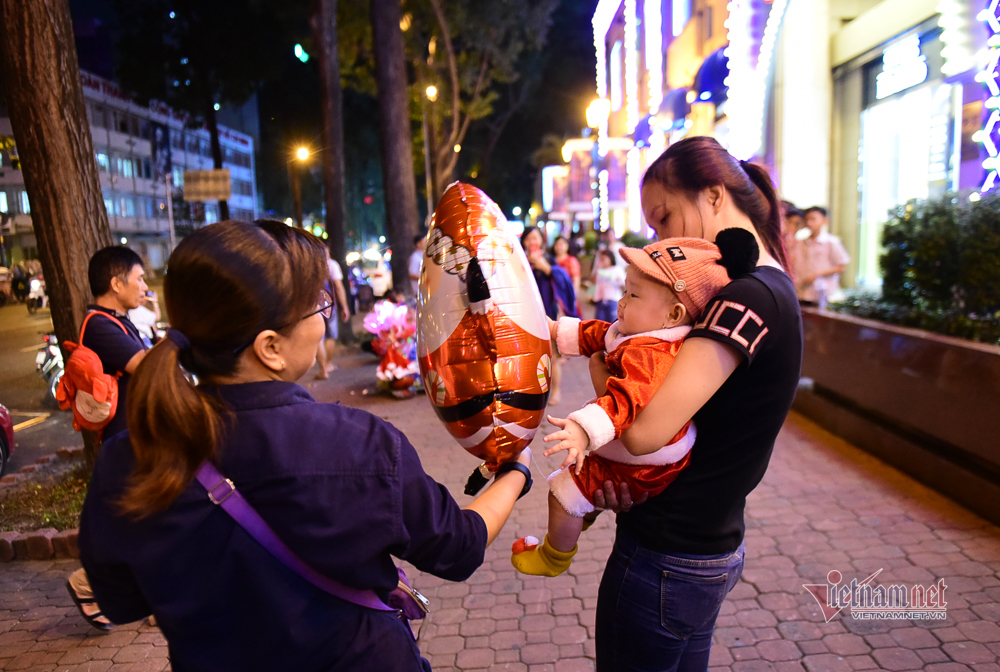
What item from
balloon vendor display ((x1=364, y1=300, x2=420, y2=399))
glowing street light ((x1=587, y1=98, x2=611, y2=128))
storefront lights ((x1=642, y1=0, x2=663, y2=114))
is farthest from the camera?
glowing street light ((x1=587, y1=98, x2=611, y2=128))

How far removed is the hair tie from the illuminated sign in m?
10.7

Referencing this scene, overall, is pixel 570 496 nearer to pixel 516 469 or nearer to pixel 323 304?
pixel 516 469

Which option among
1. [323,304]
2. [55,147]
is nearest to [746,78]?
[55,147]

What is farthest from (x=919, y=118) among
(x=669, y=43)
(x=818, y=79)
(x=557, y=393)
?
(x=669, y=43)

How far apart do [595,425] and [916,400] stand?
4808 millimetres

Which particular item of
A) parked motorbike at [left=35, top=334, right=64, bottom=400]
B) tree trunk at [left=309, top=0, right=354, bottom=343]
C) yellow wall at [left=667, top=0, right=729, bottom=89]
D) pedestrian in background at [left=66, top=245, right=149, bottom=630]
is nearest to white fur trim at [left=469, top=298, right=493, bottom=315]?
pedestrian in background at [left=66, top=245, right=149, bottom=630]

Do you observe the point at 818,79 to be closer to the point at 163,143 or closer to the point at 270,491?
the point at 270,491

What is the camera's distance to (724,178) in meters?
1.70

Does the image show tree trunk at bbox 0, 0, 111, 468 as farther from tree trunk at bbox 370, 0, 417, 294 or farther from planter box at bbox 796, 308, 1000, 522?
tree trunk at bbox 370, 0, 417, 294

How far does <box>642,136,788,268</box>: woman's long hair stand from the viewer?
170cm

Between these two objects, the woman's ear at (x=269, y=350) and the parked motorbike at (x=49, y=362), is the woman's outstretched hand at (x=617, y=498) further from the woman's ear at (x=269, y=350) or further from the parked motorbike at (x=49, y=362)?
the parked motorbike at (x=49, y=362)

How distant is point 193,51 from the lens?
20531 mm

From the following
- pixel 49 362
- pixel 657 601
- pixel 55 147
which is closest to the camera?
pixel 657 601

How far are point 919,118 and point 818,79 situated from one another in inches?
81.3
